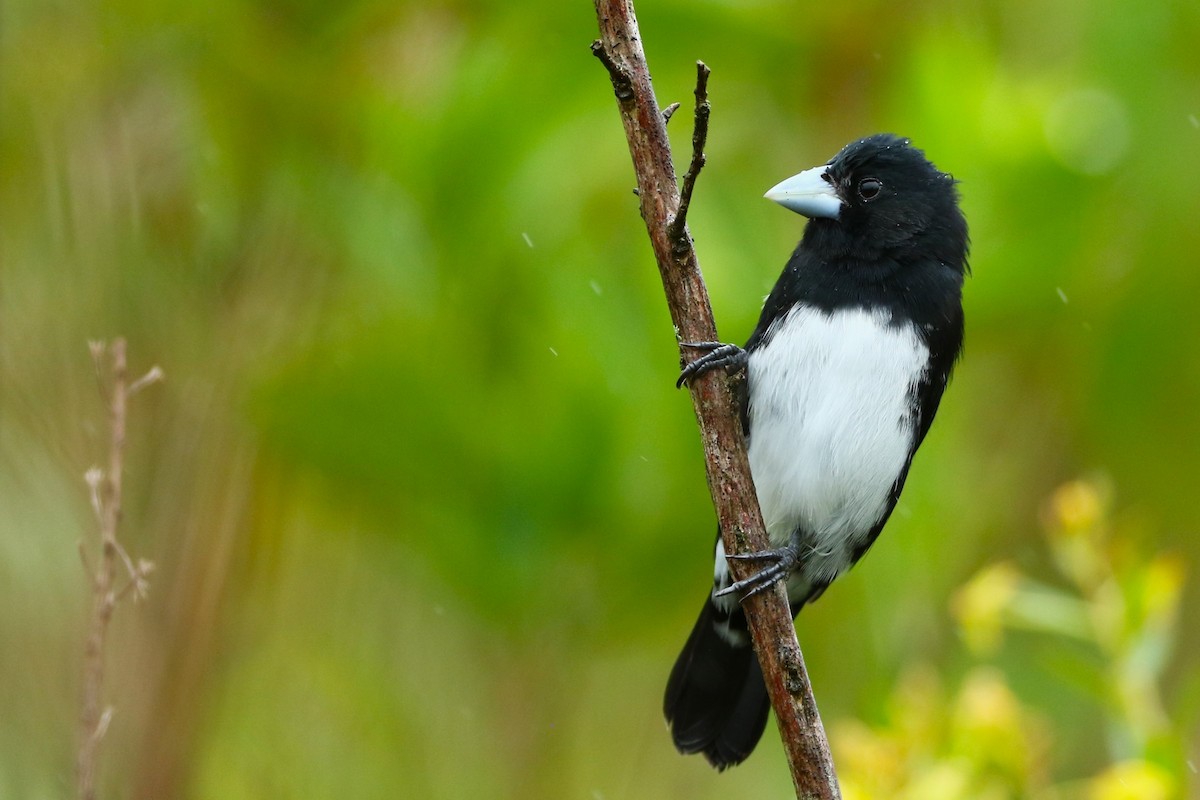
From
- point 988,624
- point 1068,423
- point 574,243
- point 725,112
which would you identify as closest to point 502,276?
point 574,243

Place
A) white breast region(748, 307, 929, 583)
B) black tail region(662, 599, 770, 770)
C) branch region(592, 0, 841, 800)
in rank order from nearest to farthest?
branch region(592, 0, 841, 800)
white breast region(748, 307, 929, 583)
black tail region(662, 599, 770, 770)

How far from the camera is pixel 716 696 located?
3014 mm

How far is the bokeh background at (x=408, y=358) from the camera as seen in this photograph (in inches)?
119

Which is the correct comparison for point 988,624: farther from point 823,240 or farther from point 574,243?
Answer: point 574,243

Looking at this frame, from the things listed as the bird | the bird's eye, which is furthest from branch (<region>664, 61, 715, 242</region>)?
the bird's eye

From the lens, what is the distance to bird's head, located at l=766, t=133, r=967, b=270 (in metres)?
2.84

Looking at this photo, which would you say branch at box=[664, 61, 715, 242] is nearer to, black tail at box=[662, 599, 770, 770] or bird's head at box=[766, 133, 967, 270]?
bird's head at box=[766, 133, 967, 270]

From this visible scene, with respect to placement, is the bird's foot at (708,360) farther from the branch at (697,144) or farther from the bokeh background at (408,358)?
the bokeh background at (408,358)

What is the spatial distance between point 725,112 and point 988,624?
1.66 meters

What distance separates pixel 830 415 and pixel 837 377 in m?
0.09

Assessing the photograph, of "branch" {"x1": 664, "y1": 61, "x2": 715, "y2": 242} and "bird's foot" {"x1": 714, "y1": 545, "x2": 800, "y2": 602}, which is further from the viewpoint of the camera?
"bird's foot" {"x1": 714, "y1": 545, "x2": 800, "y2": 602}

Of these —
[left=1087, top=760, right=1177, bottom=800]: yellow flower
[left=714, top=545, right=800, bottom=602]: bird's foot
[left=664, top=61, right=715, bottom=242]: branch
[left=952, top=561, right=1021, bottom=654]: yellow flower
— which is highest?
[left=664, top=61, right=715, bottom=242]: branch

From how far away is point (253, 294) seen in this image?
316cm

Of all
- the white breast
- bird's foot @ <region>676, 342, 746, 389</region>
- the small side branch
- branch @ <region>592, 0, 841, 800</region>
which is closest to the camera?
the small side branch
